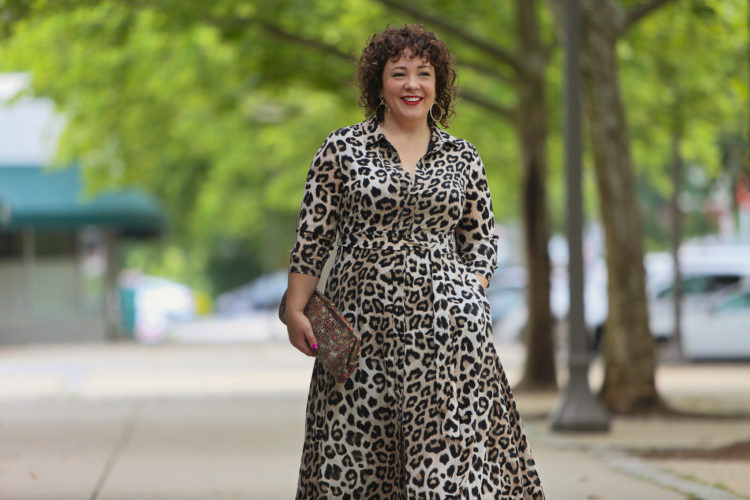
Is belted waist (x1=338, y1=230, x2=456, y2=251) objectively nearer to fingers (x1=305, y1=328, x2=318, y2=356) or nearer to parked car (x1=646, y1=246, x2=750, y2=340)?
fingers (x1=305, y1=328, x2=318, y2=356)

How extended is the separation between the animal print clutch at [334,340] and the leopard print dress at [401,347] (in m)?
0.10

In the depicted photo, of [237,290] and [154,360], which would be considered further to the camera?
[237,290]

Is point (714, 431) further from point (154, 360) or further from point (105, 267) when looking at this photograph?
point (105, 267)

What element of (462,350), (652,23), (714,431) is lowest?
(714,431)

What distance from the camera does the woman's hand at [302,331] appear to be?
184 inches

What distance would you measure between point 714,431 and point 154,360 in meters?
14.0

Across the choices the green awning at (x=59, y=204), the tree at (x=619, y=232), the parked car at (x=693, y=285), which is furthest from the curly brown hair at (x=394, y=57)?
the green awning at (x=59, y=204)

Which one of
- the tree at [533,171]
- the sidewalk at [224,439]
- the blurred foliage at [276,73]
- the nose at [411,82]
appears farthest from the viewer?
the tree at [533,171]

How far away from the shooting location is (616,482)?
842 centimetres

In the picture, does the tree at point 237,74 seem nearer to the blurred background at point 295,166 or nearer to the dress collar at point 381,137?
the blurred background at point 295,166

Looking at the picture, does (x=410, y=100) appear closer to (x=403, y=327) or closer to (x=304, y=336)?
(x=403, y=327)

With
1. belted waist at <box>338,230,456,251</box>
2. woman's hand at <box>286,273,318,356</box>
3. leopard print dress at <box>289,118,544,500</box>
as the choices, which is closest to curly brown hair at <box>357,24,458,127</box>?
leopard print dress at <box>289,118,544,500</box>

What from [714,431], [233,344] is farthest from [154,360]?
[714,431]

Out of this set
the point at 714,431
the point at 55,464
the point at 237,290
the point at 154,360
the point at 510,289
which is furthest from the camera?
the point at 237,290
